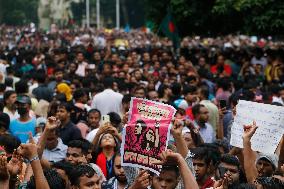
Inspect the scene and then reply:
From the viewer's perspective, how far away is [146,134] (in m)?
6.36

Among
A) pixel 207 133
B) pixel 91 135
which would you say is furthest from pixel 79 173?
pixel 207 133

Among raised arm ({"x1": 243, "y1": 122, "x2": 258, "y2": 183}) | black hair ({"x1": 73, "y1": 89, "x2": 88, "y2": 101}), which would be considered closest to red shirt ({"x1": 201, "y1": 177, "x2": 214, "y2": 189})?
raised arm ({"x1": 243, "y1": 122, "x2": 258, "y2": 183})

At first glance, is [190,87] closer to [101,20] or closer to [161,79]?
[161,79]

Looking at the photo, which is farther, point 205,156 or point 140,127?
point 205,156

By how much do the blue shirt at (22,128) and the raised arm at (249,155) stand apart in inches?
141

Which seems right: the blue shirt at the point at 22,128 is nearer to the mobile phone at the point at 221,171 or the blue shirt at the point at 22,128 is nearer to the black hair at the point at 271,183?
the mobile phone at the point at 221,171

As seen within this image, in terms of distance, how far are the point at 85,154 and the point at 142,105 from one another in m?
1.98

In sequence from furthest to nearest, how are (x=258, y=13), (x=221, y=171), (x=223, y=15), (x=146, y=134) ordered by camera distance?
(x=223, y=15) < (x=258, y=13) < (x=221, y=171) < (x=146, y=134)

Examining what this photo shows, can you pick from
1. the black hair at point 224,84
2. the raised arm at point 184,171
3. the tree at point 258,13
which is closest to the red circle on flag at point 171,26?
the tree at point 258,13

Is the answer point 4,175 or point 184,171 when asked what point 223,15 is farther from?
point 4,175

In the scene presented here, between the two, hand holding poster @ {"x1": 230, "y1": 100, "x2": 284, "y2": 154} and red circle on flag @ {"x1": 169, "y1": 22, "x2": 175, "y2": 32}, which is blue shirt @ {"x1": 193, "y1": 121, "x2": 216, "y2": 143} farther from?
red circle on flag @ {"x1": 169, "y1": 22, "x2": 175, "y2": 32}

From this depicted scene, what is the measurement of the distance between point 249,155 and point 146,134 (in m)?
1.13

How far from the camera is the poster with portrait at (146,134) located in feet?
20.6

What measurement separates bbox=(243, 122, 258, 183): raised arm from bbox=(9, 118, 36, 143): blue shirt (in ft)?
11.7
